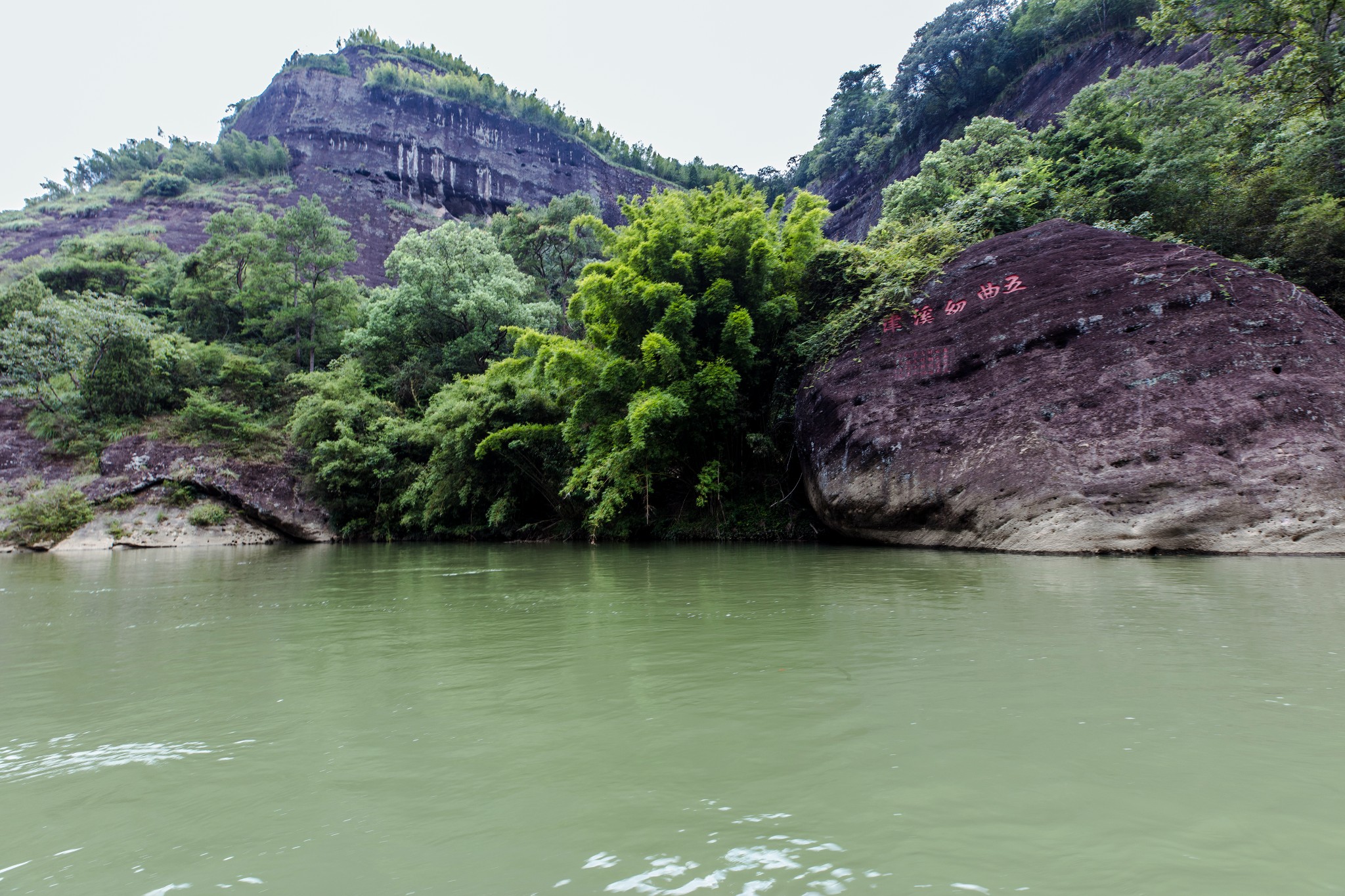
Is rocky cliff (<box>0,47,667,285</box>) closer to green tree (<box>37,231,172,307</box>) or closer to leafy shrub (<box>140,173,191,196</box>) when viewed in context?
leafy shrub (<box>140,173,191,196</box>)

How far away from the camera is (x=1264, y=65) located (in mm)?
17828

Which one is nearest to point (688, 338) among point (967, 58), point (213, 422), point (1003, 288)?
point (1003, 288)

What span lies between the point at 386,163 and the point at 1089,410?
175 feet

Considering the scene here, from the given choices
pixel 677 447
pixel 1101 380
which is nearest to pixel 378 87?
pixel 677 447

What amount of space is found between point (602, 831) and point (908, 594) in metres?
3.52

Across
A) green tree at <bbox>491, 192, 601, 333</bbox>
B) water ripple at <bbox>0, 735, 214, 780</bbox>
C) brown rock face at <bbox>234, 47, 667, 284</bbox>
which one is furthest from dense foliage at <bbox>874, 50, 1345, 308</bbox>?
brown rock face at <bbox>234, 47, 667, 284</bbox>

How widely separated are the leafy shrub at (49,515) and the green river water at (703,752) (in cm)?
1606

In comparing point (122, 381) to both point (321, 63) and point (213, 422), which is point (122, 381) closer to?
point (213, 422)

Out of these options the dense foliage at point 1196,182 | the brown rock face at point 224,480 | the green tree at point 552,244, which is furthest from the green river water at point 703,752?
the green tree at point 552,244

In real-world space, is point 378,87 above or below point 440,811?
above

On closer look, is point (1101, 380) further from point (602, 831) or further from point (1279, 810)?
point (602, 831)

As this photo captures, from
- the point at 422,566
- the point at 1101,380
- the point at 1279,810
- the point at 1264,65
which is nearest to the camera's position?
the point at 1279,810

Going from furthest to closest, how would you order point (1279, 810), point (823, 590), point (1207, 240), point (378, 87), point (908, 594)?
1. point (378, 87)
2. point (1207, 240)
3. point (823, 590)
4. point (908, 594)
5. point (1279, 810)

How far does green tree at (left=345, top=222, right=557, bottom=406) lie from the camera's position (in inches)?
710
